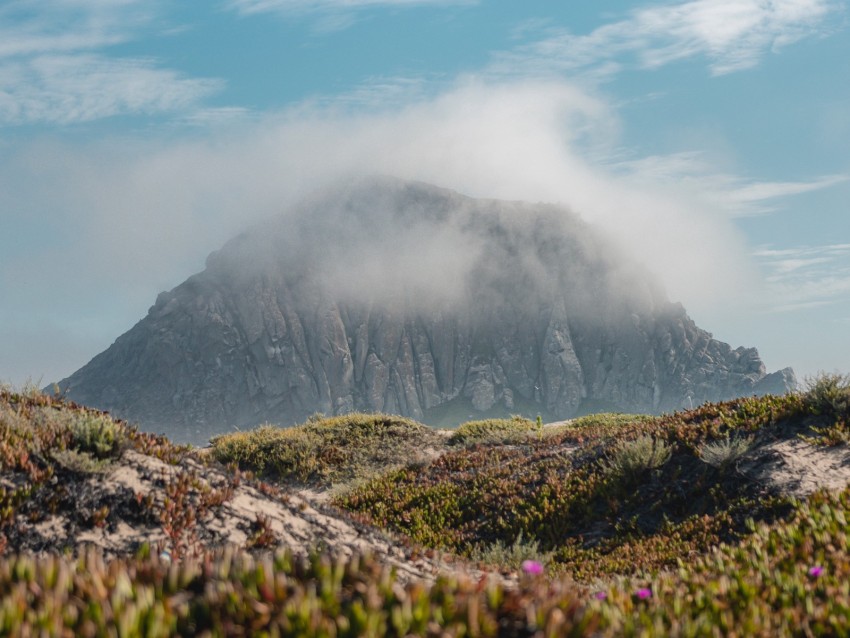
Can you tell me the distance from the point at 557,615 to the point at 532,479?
12.0 metres

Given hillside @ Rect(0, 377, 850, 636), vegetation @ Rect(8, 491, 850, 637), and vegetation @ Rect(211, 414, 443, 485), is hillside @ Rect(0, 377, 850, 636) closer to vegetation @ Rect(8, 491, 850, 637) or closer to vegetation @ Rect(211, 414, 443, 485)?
vegetation @ Rect(8, 491, 850, 637)

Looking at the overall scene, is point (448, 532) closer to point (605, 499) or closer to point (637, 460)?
point (605, 499)

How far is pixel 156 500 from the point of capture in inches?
354

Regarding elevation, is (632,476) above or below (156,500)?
below

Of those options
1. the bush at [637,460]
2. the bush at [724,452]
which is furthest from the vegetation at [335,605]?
the bush at [637,460]

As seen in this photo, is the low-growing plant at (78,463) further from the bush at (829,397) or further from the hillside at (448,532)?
the bush at (829,397)

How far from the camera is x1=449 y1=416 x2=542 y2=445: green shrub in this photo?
23.5 m

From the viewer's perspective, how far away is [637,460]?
14.2 m

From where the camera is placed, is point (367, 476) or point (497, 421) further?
point (497, 421)

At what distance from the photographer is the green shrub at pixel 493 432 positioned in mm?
23503

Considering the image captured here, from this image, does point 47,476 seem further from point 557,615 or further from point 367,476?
point 367,476

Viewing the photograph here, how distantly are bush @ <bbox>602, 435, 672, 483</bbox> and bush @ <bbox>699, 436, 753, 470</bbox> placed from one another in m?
0.87

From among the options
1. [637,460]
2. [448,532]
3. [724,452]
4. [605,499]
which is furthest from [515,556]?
[724,452]

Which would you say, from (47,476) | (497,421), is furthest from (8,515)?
(497,421)
